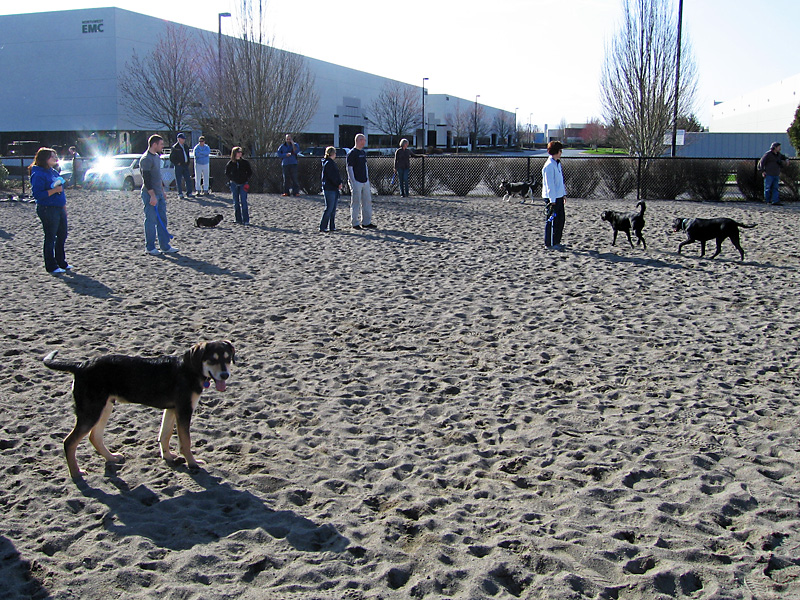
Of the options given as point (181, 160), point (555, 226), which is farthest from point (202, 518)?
point (181, 160)

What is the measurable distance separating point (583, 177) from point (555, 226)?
11502 millimetres

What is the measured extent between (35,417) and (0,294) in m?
4.70

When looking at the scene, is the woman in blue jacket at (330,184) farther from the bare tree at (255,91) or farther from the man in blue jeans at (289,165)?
the bare tree at (255,91)

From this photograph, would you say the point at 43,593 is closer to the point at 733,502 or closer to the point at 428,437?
the point at 428,437

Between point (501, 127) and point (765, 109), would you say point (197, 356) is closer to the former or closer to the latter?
point (765, 109)

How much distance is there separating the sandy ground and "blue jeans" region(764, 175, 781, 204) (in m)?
11.8

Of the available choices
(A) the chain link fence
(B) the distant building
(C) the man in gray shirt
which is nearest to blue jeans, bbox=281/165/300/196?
(A) the chain link fence

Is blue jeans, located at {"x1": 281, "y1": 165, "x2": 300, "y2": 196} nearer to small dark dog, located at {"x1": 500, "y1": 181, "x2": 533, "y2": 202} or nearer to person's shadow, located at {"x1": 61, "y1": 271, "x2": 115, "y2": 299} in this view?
small dark dog, located at {"x1": 500, "y1": 181, "x2": 533, "y2": 202}

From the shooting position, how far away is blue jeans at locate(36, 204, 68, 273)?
1019 centimetres

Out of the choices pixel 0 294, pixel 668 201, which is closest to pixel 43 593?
pixel 0 294

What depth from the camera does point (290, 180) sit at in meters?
23.6

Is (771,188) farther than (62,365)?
Yes

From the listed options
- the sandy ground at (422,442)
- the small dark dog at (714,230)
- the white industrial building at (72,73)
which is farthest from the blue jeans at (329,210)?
the white industrial building at (72,73)

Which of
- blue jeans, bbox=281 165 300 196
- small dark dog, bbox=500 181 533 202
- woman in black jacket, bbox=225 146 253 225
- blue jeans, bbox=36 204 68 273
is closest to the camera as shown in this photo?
blue jeans, bbox=36 204 68 273
